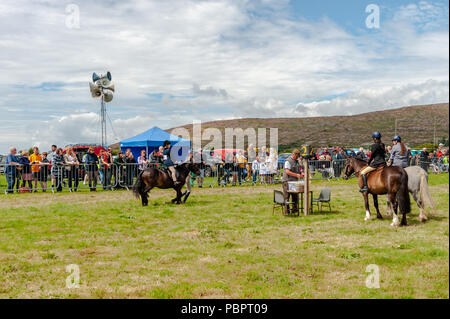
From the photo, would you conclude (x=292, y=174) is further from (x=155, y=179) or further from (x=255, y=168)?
(x=255, y=168)

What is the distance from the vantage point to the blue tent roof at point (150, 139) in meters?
28.4

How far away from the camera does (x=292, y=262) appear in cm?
697

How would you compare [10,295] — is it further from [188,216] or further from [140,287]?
[188,216]

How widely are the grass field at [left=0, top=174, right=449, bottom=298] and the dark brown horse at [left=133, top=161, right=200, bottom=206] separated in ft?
2.70

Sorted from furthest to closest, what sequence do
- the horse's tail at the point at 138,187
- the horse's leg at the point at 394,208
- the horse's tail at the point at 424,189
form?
1. the horse's tail at the point at 138,187
2. the horse's leg at the point at 394,208
3. the horse's tail at the point at 424,189

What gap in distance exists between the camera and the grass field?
5.62m

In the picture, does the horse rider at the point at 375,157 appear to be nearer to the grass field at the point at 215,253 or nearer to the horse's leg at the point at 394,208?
the horse's leg at the point at 394,208

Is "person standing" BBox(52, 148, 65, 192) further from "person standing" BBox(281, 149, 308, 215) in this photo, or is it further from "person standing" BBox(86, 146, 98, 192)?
"person standing" BBox(281, 149, 308, 215)

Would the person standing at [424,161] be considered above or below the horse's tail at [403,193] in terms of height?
above

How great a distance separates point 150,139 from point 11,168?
11.3 meters

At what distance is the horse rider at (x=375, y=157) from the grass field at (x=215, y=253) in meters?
1.17

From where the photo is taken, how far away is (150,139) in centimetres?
2852

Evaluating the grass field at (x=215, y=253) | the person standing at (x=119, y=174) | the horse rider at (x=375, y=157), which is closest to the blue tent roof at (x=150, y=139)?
the person standing at (x=119, y=174)

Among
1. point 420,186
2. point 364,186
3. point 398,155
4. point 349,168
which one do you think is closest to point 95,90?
point 349,168
